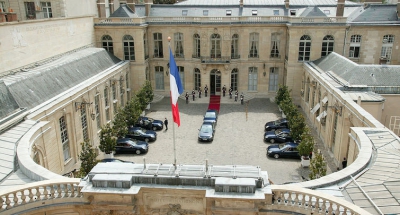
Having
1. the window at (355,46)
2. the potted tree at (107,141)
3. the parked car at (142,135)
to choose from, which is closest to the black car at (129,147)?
the potted tree at (107,141)

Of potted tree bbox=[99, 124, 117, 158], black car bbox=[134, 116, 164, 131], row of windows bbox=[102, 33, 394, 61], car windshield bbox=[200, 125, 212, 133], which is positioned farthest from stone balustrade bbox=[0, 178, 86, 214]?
row of windows bbox=[102, 33, 394, 61]

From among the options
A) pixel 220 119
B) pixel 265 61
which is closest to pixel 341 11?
pixel 265 61

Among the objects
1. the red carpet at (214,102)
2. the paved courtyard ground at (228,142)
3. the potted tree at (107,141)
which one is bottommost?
the paved courtyard ground at (228,142)

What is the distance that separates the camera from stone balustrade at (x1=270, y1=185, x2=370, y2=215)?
43.0ft

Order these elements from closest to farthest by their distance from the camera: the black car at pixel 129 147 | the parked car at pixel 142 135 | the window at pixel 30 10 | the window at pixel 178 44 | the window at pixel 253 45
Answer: the black car at pixel 129 147, the parked car at pixel 142 135, the window at pixel 30 10, the window at pixel 253 45, the window at pixel 178 44

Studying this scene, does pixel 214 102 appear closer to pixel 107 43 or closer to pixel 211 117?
pixel 211 117

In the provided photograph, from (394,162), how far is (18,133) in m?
19.8

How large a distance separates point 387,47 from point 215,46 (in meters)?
21.4

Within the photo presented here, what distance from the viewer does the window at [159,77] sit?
50.0 meters

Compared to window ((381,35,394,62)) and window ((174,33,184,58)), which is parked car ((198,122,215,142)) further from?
window ((381,35,394,62))

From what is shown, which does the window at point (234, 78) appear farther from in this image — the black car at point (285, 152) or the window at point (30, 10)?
the window at point (30, 10)

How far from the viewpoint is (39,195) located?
562 inches

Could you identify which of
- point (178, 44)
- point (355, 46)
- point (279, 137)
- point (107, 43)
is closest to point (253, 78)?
point (178, 44)

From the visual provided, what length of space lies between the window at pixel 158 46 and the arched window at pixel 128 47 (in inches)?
152
